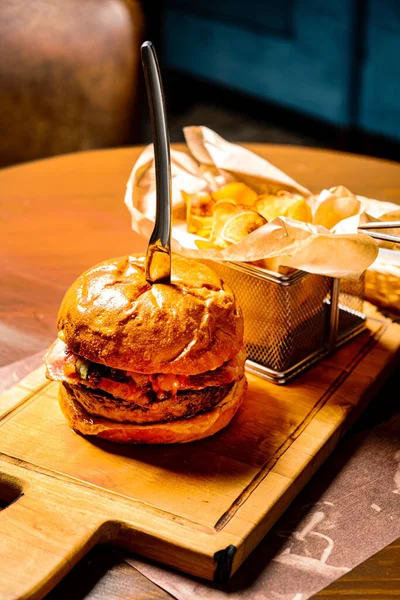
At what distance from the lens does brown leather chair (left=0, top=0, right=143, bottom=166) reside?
265 cm

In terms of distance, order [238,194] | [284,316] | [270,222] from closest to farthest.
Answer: [270,222], [284,316], [238,194]

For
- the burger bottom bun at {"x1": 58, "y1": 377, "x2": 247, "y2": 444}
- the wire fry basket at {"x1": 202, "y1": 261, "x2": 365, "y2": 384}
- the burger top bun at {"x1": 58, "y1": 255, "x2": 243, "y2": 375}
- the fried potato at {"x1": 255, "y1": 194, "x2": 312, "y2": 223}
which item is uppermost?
the fried potato at {"x1": 255, "y1": 194, "x2": 312, "y2": 223}

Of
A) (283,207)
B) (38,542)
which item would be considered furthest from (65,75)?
(38,542)

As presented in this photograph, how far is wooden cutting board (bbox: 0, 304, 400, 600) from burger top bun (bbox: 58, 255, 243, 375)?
0.50 ft

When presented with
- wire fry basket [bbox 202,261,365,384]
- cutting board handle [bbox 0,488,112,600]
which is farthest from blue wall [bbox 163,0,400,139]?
cutting board handle [bbox 0,488,112,600]

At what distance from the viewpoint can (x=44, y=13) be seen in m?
2.71

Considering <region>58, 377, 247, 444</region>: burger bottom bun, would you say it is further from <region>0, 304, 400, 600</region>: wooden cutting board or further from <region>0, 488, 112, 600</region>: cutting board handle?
<region>0, 488, 112, 600</region>: cutting board handle

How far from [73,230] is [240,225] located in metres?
0.65

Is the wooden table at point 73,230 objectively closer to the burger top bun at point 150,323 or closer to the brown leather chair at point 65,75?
the burger top bun at point 150,323

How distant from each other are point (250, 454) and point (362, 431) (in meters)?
0.22

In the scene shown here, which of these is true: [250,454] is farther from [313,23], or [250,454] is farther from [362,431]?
[313,23]

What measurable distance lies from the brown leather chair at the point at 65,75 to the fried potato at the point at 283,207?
1.44 metres

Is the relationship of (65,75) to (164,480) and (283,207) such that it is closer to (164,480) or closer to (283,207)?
(283,207)

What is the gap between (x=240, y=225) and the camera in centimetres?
134
